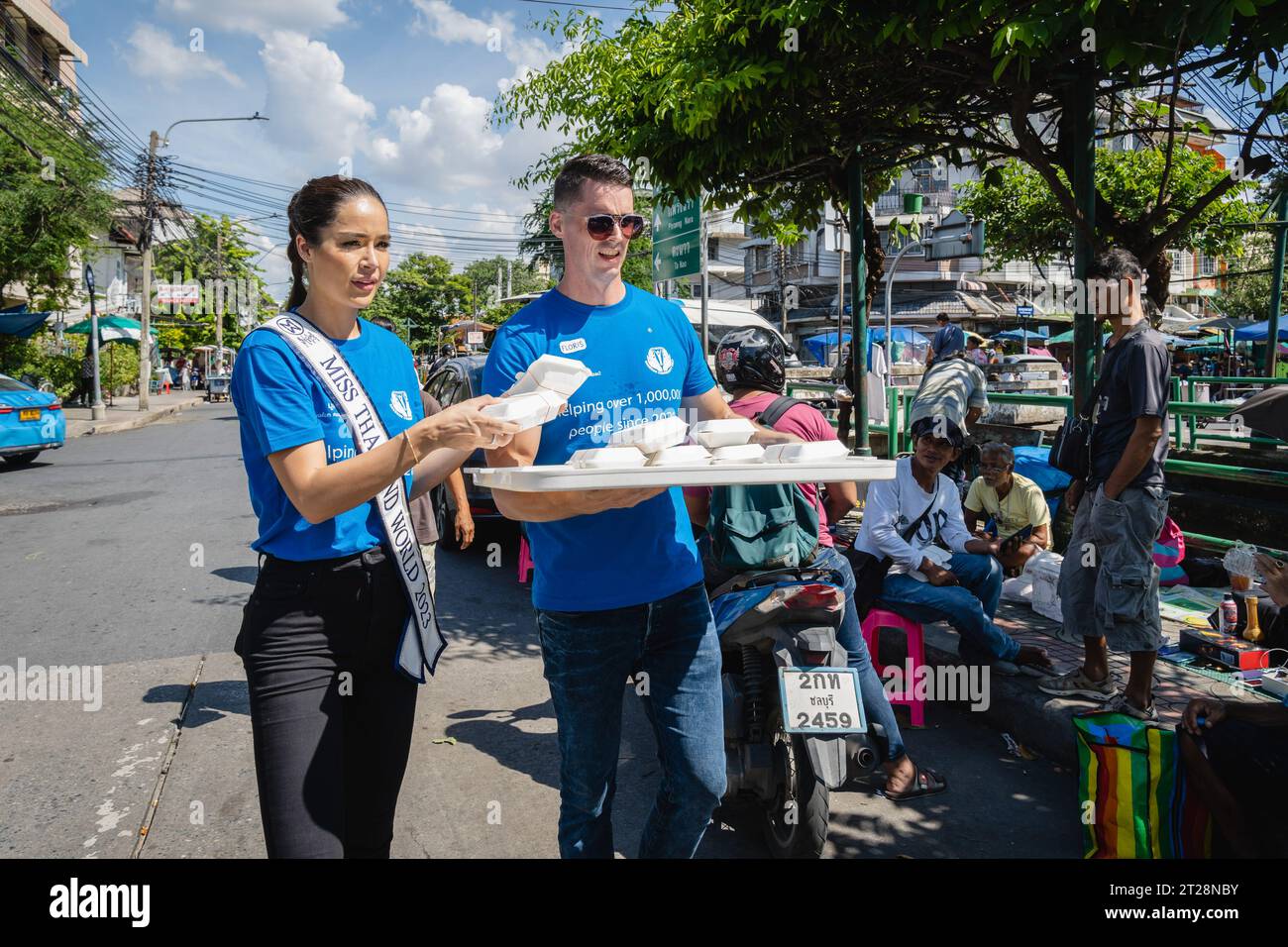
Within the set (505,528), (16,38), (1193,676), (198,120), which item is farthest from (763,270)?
(1193,676)

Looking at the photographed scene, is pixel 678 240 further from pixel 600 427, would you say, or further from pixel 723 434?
pixel 723 434

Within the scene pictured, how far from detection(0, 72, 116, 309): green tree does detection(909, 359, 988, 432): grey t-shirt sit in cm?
2170

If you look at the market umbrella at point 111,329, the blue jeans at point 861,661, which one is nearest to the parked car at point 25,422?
the blue jeans at point 861,661

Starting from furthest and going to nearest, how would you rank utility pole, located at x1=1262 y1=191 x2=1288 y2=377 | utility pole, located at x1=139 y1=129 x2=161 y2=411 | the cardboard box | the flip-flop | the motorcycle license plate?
utility pole, located at x1=139 y1=129 x2=161 y2=411 → utility pole, located at x1=1262 y1=191 x2=1288 y2=377 → the cardboard box → the flip-flop → the motorcycle license plate

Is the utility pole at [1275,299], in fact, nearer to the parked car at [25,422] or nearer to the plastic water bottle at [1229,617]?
the plastic water bottle at [1229,617]

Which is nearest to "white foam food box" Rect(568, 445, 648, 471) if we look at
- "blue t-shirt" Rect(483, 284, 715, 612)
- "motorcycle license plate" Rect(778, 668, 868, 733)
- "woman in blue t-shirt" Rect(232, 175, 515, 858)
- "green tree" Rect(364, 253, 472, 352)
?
"woman in blue t-shirt" Rect(232, 175, 515, 858)

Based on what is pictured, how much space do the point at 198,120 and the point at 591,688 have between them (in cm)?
3133

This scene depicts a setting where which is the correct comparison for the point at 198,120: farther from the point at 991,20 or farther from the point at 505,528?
the point at 991,20

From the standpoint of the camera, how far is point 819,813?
3.14 m

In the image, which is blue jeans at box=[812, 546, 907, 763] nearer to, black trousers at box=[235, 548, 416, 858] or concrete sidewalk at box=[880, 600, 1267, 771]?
concrete sidewalk at box=[880, 600, 1267, 771]

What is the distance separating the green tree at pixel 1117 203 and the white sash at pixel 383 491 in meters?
15.0

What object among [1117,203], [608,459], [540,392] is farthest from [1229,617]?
[1117,203]

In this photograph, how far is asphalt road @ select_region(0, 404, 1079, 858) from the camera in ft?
11.1

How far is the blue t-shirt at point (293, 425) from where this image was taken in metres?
1.91
